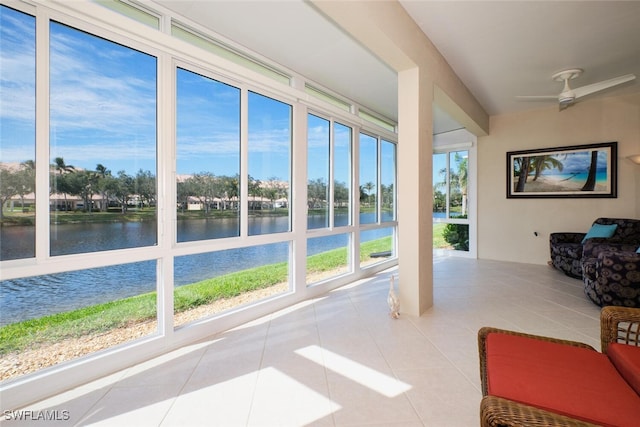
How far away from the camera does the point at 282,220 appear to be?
3.71m

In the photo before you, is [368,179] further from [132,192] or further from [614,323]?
[614,323]

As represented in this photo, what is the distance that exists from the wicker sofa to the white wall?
187 inches

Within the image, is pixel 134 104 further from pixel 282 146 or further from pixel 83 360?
pixel 83 360

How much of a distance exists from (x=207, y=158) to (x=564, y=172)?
6.10 meters

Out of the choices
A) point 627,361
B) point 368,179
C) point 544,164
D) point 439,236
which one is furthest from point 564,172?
point 627,361

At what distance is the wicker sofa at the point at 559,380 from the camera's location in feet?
3.19

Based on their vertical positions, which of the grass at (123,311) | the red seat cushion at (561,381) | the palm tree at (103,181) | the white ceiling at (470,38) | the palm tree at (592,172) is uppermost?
the white ceiling at (470,38)

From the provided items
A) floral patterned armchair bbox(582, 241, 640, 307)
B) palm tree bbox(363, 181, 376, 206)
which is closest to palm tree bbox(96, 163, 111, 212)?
palm tree bbox(363, 181, 376, 206)

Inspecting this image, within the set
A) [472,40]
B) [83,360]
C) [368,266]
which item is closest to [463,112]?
[472,40]

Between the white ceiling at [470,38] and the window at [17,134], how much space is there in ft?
3.42

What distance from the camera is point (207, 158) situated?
2912 mm

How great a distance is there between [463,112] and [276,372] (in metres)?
4.34

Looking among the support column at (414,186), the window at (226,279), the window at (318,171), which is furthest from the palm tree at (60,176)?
the support column at (414,186)

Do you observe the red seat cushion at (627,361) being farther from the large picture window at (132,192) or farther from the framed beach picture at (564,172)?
the framed beach picture at (564,172)
